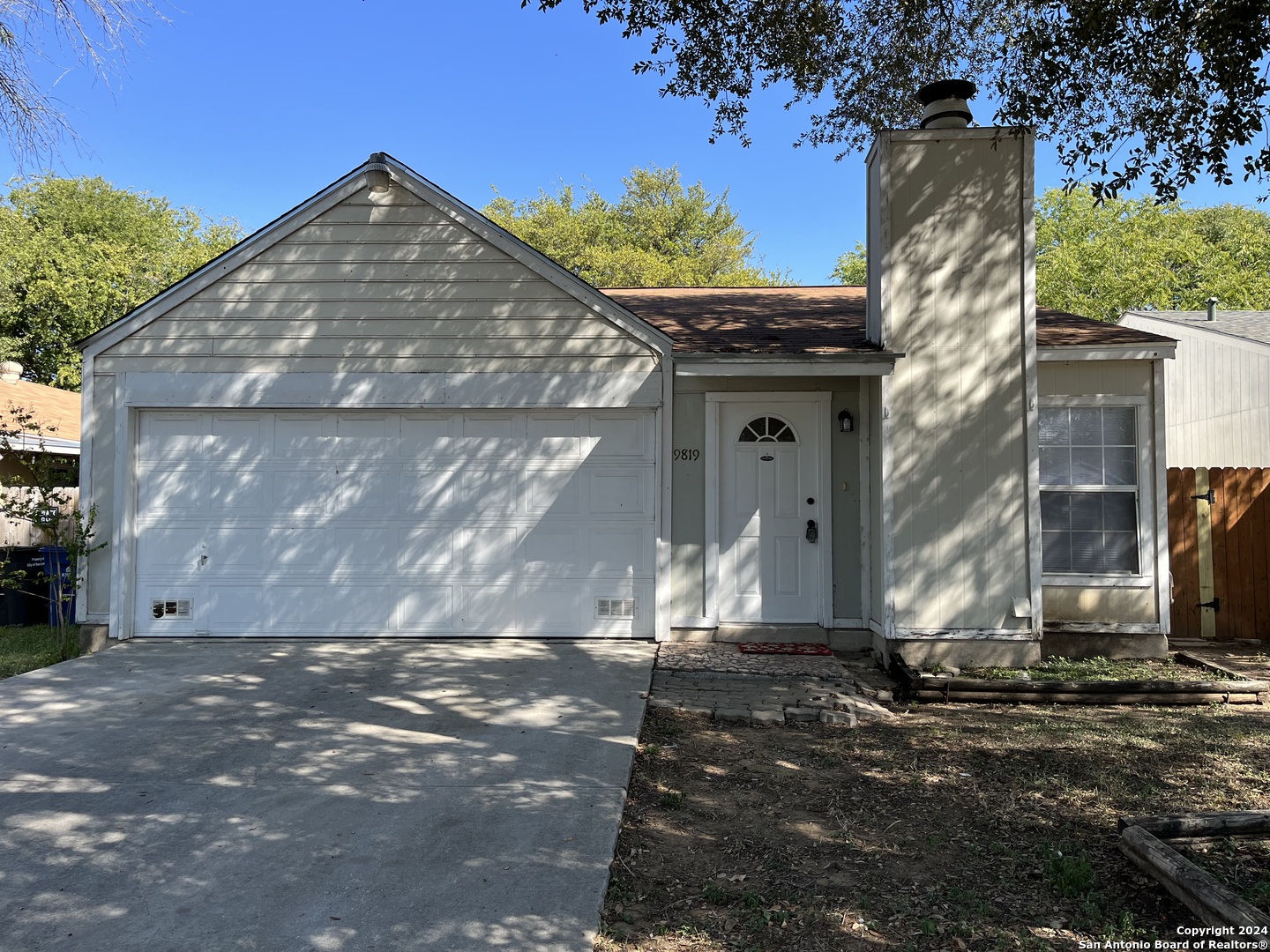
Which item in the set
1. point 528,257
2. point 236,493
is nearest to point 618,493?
point 528,257

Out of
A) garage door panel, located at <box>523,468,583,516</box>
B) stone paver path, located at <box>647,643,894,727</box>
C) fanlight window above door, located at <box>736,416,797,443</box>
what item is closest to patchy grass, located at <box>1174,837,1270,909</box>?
stone paver path, located at <box>647,643,894,727</box>

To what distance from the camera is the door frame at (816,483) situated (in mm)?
7562

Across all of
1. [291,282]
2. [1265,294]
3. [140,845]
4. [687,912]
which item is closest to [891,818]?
[687,912]

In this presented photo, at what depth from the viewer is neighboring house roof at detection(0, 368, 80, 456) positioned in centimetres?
1292

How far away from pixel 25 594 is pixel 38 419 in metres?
5.73

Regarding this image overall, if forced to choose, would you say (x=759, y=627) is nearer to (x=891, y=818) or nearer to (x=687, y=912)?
(x=891, y=818)

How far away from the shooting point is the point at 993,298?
6965 millimetres

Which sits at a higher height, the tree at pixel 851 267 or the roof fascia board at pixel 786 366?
the tree at pixel 851 267

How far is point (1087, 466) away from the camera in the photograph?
7.44 meters

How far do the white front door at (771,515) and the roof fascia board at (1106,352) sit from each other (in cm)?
211

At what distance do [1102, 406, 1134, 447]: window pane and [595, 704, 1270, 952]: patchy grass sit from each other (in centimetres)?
261

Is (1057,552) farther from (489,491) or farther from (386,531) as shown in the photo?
(386,531)

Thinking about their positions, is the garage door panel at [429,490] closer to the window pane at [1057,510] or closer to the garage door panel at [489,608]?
the garage door panel at [489,608]

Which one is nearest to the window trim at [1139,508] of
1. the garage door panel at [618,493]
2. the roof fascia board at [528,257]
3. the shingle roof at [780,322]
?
the shingle roof at [780,322]
